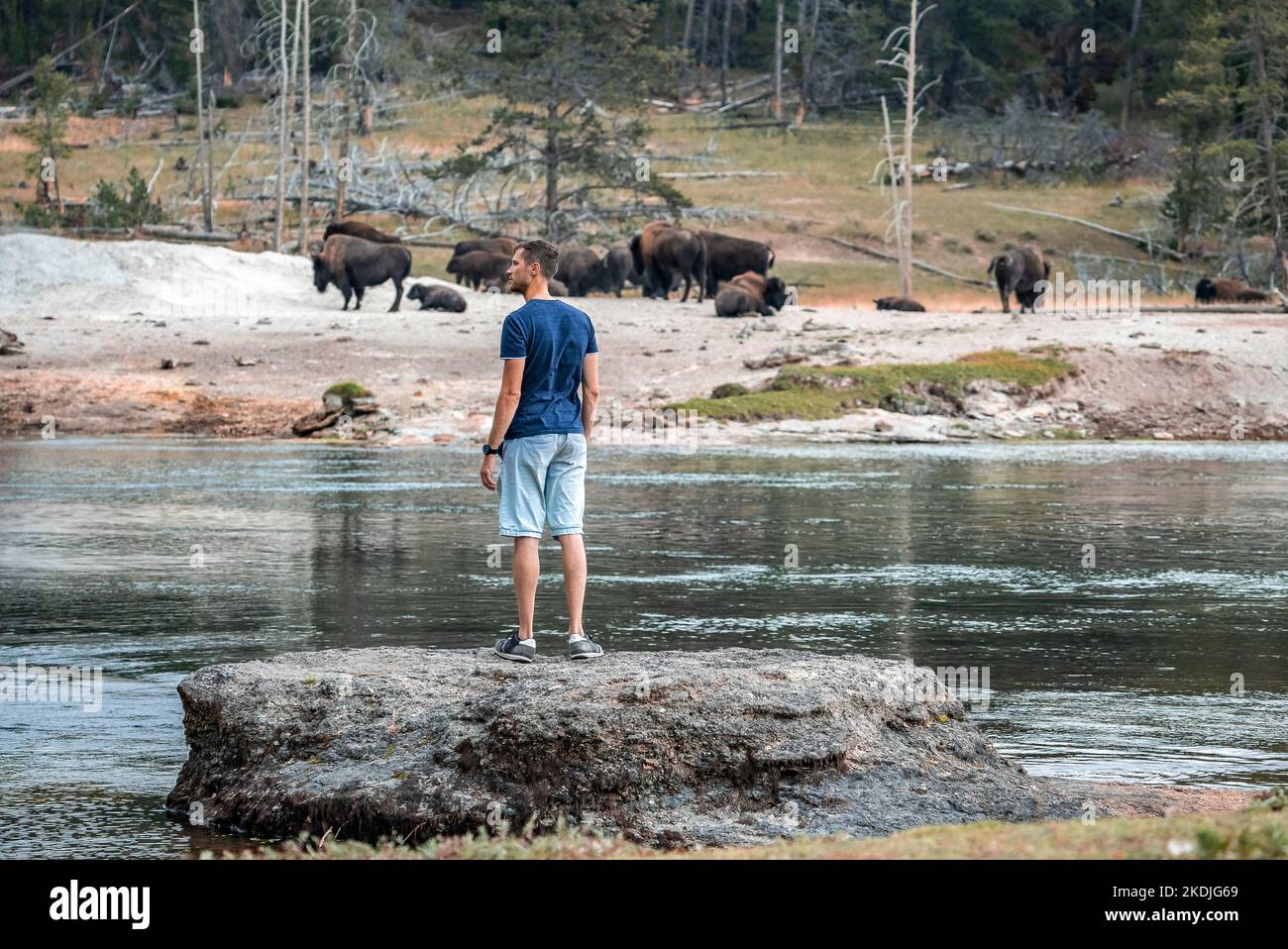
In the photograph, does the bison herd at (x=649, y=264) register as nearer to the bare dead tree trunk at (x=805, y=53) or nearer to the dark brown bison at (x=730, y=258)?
the dark brown bison at (x=730, y=258)

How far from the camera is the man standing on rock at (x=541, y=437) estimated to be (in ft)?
26.1

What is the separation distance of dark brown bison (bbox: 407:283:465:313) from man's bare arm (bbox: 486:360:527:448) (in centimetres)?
2724

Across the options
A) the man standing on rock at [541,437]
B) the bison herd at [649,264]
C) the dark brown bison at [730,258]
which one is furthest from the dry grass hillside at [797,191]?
the man standing on rock at [541,437]

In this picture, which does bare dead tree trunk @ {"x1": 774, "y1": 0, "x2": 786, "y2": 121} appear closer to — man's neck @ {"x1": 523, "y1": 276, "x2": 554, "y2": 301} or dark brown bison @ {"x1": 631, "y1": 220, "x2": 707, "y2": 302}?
dark brown bison @ {"x1": 631, "y1": 220, "x2": 707, "y2": 302}

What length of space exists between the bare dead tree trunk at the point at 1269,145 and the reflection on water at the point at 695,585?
23.3 metres

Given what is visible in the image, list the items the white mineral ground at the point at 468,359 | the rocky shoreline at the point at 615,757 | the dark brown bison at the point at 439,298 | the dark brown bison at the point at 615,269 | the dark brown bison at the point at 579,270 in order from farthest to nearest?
the dark brown bison at the point at 615,269 < the dark brown bison at the point at 579,270 < the dark brown bison at the point at 439,298 < the white mineral ground at the point at 468,359 < the rocky shoreline at the point at 615,757

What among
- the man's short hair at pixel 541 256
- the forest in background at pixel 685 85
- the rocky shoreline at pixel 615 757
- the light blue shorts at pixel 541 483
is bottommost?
the rocky shoreline at pixel 615 757

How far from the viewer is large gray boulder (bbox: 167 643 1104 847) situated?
6.54 meters

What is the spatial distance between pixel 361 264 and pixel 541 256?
27.8m

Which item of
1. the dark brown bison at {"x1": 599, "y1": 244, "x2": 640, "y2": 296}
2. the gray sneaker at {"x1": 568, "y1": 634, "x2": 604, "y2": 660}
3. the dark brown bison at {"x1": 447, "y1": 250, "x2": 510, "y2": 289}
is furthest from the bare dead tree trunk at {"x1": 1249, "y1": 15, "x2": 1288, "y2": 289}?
the gray sneaker at {"x1": 568, "y1": 634, "x2": 604, "y2": 660}

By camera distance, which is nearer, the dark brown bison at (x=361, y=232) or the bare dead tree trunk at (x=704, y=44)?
the dark brown bison at (x=361, y=232)

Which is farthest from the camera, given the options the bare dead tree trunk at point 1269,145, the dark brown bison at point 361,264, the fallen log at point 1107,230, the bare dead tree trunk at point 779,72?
the bare dead tree trunk at point 779,72
